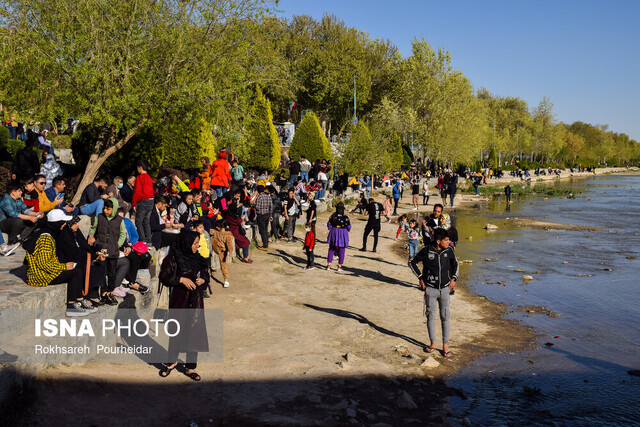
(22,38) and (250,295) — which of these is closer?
(250,295)

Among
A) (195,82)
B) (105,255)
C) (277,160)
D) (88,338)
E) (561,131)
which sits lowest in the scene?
(88,338)

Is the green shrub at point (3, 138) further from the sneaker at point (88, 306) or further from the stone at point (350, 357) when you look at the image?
the stone at point (350, 357)

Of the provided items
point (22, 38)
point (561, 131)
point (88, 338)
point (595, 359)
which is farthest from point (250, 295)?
point (561, 131)

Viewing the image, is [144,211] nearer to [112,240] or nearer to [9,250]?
[9,250]

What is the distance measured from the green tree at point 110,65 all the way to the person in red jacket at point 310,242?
5.90 m

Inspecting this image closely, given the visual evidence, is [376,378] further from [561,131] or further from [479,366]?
[561,131]

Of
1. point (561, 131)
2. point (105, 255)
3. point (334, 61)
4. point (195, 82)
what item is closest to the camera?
point (105, 255)

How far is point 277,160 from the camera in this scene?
31938 mm

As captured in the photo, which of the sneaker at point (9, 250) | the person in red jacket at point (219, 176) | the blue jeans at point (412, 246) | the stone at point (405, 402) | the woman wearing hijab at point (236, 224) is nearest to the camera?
the stone at point (405, 402)

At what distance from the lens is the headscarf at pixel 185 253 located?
6.95 meters

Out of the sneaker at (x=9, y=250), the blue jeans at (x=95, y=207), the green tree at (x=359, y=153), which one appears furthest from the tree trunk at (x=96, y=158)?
the green tree at (x=359, y=153)

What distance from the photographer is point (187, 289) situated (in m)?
7.04

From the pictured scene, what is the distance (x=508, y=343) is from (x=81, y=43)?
1421cm

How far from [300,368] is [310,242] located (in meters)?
6.58
